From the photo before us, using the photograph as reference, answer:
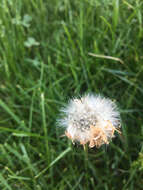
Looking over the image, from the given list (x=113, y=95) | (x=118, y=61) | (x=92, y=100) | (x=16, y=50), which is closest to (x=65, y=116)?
(x=92, y=100)

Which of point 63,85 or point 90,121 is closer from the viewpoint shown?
point 90,121

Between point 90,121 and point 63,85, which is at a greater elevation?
point 90,121

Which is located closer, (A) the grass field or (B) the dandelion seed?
(B) the dandelion seed

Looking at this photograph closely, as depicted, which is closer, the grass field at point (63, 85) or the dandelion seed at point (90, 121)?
the dandelion seed at point (90, 121)
